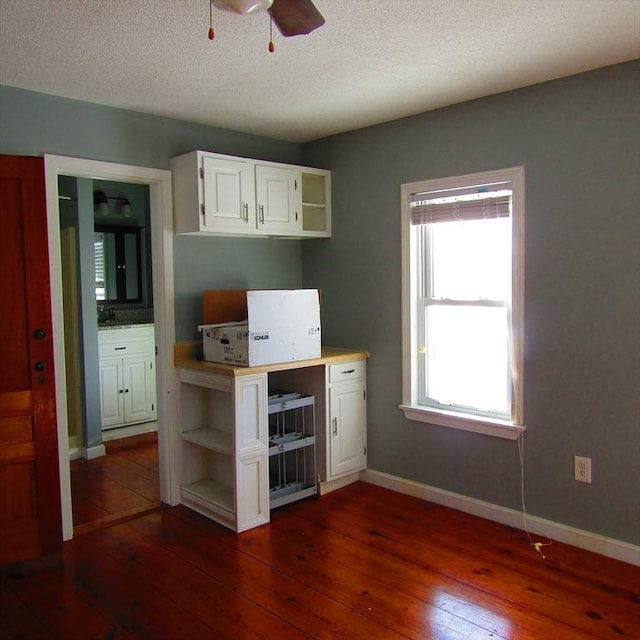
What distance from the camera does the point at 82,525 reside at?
341 cm

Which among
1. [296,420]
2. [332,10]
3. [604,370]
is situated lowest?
[296,420]

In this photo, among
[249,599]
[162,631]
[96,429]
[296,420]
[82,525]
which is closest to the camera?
[162,631]

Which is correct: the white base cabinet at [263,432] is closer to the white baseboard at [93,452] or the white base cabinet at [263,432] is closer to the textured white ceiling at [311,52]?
the white baseboard at [93,452]

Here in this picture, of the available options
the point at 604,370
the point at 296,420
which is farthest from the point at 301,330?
the point at 604,370

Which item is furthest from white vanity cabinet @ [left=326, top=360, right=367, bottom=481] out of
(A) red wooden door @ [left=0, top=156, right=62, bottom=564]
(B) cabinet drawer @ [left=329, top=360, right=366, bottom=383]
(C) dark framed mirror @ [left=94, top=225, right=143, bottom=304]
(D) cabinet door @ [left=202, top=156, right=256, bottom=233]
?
(C) dark framed mirror @ [left=94, top=225, right=143, bottom=304]

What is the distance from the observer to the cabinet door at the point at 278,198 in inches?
148

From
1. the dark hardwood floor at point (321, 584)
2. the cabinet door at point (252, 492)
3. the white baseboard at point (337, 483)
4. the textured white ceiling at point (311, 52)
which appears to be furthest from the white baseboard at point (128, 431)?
the textured white ceiling at point (311, 52)

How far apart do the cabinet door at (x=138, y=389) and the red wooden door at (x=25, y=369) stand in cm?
237

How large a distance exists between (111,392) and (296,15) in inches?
168

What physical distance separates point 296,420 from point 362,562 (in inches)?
48.7

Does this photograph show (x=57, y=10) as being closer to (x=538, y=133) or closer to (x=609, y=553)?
(x=538, y=133)

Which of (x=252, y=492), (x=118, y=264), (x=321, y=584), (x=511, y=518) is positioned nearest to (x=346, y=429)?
(x=252, y=492)

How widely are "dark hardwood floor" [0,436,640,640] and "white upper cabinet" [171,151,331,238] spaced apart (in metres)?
1.79

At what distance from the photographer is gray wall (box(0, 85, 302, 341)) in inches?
121
